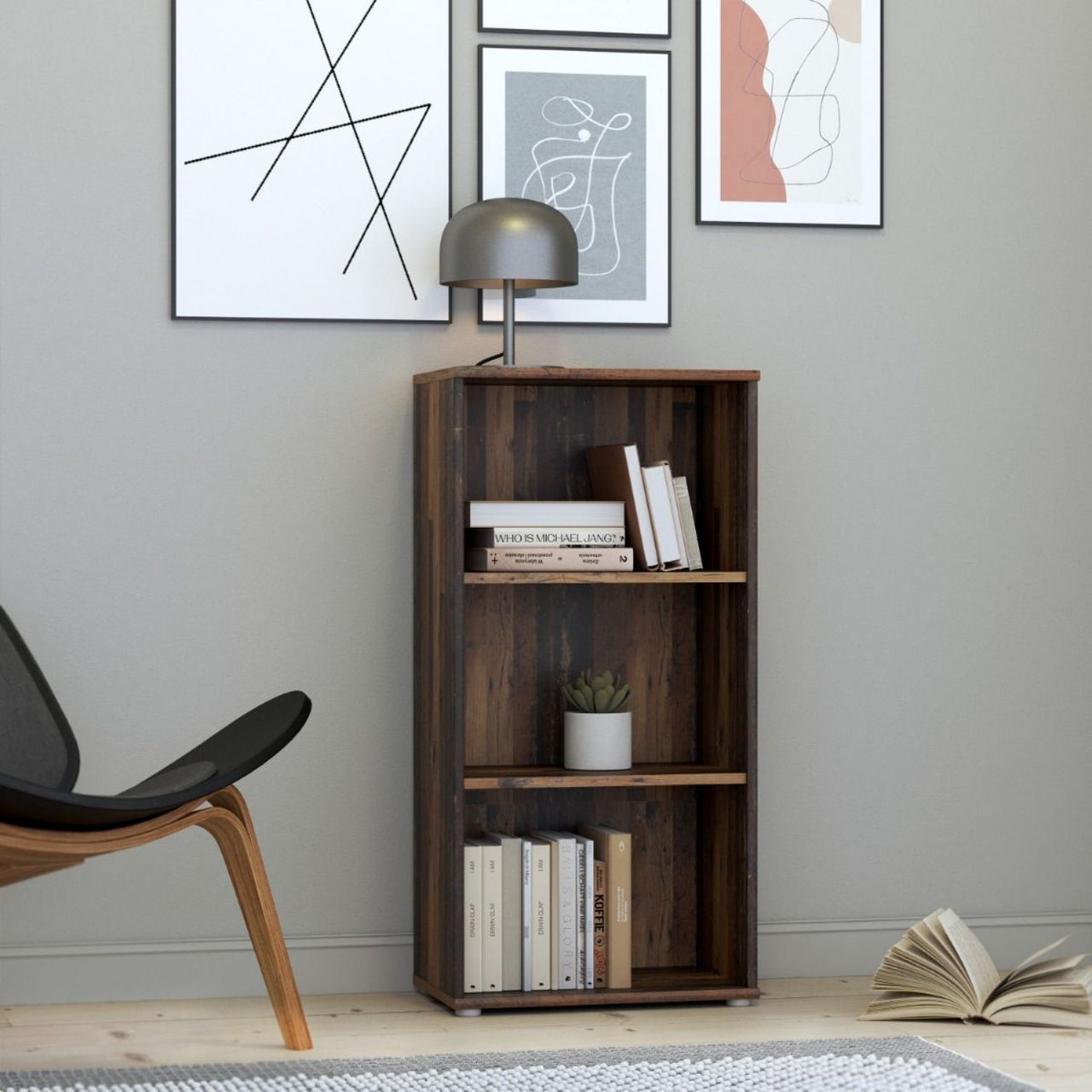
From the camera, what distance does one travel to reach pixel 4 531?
3.08m

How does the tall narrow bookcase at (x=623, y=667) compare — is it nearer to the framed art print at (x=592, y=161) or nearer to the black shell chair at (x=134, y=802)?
the framed art print at (x=592, y=161)

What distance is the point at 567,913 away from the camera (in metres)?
3.03

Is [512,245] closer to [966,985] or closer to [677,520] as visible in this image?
[677,520]

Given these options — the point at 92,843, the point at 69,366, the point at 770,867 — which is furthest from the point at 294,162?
the point at 770,867

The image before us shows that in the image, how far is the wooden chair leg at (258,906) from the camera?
2.66 m

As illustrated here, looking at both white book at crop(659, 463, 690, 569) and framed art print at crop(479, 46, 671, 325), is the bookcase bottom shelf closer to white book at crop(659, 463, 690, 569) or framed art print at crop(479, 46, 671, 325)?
white book at crop(659, 463, 690, 569)

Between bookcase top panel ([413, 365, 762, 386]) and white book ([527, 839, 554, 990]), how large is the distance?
84cm

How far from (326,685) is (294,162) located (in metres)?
1.00

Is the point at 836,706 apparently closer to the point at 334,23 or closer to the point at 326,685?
the point at 326,685

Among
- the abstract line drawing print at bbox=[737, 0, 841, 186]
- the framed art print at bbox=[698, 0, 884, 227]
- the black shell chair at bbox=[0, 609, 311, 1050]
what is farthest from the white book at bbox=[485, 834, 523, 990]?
the abstract line drawing print at bbox=[737, 0, 841, 186]

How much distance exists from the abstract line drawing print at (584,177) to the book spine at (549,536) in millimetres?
560

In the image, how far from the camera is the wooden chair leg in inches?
105

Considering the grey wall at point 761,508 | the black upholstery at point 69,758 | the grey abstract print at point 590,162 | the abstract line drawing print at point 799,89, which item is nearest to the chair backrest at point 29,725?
the black upholstery at point 69,758

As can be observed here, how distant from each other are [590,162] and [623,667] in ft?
3.26
